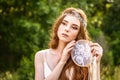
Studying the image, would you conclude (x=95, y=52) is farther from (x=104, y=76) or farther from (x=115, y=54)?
(x=115, y=54)

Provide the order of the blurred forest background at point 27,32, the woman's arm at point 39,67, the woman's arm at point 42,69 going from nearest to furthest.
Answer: the woman's arm at point 42,69, the woman's arm at point 39,67, the blurred forest background at point 27,32

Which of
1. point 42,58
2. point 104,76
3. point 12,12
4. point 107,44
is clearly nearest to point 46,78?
point 42,58

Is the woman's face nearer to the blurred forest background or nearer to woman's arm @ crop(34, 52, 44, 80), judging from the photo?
woman's arm @ crop(34, 52, 44, 80)

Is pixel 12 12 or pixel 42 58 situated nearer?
pixel 42 58

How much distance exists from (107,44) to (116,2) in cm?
209

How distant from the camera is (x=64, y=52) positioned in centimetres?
338

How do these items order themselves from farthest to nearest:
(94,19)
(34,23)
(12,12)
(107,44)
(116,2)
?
(116,2), (107,44), (94,19), (12,12), (34,23)

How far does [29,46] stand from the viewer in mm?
12961

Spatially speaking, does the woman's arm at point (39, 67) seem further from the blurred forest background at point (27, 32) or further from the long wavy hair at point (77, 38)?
the blurred forest background at point (27, 32)

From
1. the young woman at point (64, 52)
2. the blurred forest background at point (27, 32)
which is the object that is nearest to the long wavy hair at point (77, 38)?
the young woman at point (64, 52)

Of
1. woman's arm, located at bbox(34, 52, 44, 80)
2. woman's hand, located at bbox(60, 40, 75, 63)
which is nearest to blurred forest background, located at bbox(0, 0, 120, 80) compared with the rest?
woman's arm, located at bbox(34, 52, 44, 80)

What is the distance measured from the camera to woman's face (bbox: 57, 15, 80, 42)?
3418 mm

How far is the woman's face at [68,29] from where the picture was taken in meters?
3.42

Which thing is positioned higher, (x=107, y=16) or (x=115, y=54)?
(x=107, y=16)
